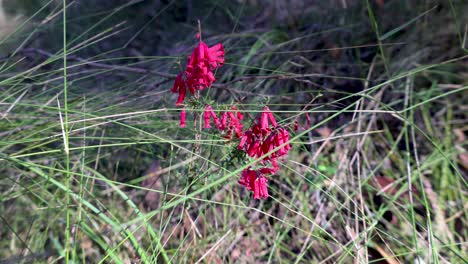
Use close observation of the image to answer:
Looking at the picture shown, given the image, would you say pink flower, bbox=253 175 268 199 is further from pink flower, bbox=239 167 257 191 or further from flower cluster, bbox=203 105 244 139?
flower cluster, bbox=203 105 244 139

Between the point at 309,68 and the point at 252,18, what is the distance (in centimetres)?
75

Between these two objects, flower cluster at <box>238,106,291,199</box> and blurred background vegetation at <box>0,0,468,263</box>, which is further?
blurred background vegetation at <box>0,0,468,263</box>

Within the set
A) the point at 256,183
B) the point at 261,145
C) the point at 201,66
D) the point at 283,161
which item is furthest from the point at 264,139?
the point at 283,161

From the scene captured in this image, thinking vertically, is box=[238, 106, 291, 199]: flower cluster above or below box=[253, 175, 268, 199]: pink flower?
above

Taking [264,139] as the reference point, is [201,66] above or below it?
above

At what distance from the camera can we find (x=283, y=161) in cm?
187

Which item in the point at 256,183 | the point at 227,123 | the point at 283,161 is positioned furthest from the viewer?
the point at 283,161

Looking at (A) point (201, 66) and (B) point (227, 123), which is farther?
(B) point (227, 123)

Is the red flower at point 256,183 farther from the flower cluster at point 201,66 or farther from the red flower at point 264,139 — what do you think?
the flower cluster at point 201,66

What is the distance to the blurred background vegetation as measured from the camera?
1.61 m

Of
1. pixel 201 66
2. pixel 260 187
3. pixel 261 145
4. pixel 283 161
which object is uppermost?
pixel 201 66

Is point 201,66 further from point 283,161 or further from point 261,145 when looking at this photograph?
point 283,161

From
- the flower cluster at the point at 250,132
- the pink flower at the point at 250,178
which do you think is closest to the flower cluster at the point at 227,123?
the flower cluster at the point at 250,132

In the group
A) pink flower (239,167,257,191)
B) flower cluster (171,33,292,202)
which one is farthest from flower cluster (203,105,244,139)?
pink flower (239,167,257,191)
